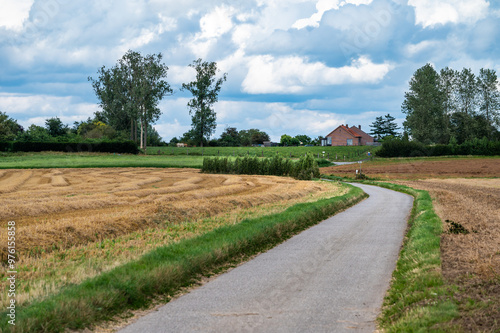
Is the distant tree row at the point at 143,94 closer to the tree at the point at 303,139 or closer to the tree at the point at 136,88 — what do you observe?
the tree at the point at 136,88

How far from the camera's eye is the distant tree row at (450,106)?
92.6 meters

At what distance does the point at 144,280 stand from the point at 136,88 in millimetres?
81684

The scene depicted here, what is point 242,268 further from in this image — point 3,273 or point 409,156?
point 409,156

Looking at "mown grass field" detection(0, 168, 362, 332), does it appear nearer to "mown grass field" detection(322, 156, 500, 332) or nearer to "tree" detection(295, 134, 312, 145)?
"mown grass field" detection(322, 156, 500, 332)

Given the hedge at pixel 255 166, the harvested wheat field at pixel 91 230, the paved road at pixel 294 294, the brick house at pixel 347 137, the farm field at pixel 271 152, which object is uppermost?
the brick house at pixel 347 137

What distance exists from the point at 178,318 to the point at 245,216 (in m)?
10.2

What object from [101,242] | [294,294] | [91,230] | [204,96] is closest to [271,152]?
[204,96]

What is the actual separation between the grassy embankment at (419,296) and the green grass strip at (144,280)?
11.8 ft

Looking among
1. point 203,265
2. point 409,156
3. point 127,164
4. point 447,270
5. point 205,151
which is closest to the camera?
point 447,270

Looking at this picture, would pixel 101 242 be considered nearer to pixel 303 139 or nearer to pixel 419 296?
pixel 419 296

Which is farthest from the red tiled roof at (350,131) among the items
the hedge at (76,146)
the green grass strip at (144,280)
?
the green grass strip at (144,280)

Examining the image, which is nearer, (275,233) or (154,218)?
(275,233)

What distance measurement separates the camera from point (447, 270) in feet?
28.5

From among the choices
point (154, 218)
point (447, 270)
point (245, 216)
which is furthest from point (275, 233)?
point (447, 270)
